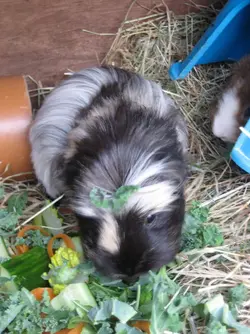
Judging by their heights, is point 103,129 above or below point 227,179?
above

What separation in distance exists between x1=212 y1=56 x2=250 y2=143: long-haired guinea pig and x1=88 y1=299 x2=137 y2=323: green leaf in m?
0.78

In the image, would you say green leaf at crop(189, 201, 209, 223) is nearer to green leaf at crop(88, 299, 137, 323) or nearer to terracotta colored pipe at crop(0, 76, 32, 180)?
green leaf at crop(88, 299, 137, 323)

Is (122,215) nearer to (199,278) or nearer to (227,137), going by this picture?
(199,278)

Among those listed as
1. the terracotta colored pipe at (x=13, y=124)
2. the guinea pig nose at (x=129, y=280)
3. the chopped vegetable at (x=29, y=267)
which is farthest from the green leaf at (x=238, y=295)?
the terracotta colored pipe at (x=13, y=124)

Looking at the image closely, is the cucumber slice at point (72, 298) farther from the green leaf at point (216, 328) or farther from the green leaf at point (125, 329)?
the green leaf at point (216, 328)

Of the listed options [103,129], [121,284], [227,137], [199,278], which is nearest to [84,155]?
[103,129]

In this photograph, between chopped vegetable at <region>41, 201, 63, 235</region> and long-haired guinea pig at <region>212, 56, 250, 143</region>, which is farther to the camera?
long-haired guinea pig at <region>212, 56, 250, 143</region>

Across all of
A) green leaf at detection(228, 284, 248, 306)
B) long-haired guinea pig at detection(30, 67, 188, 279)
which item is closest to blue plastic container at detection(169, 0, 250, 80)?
long-haired guinea pig at detection(30, 67, 188, 279)

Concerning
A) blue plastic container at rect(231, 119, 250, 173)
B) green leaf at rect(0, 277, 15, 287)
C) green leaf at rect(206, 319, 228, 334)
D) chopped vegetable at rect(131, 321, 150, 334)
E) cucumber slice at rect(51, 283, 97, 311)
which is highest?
blue plastic container at rect(231, 119, 250, 173)

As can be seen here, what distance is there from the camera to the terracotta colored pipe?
194 centimetres

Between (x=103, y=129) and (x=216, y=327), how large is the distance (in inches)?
21.7

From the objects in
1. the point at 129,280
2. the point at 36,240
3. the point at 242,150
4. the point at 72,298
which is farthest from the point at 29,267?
the point at 242,150

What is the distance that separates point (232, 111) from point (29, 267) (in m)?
0.84

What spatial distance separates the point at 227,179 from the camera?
199cm
